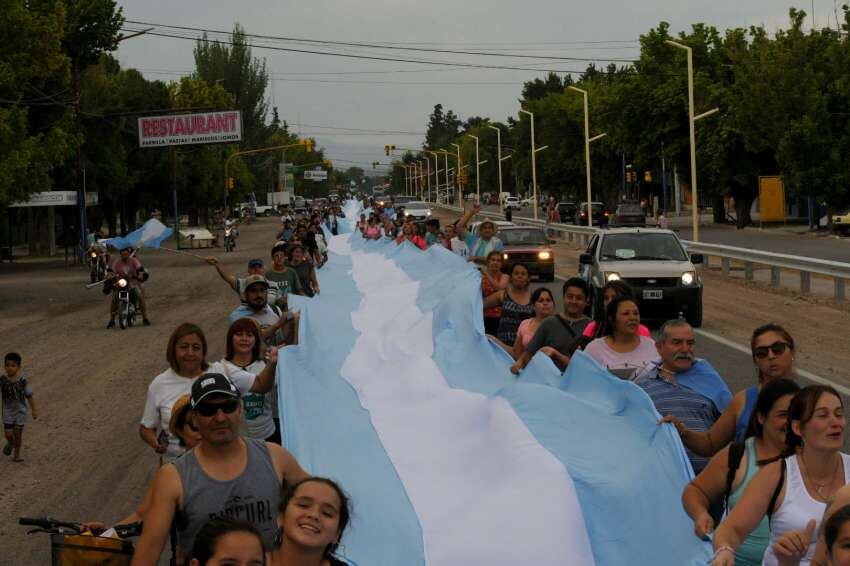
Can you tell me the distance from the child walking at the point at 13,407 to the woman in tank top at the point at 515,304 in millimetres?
4876

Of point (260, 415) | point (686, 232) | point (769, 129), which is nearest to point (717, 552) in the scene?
point (260, 415)

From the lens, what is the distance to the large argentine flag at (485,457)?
830cm

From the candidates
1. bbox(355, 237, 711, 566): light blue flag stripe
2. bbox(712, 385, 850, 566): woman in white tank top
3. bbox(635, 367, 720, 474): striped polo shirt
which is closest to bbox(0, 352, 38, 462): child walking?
bbox(355, 237, 711, 566): light blue flag stripe

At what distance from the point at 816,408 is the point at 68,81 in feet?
154

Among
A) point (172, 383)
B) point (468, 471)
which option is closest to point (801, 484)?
point (172, 383)

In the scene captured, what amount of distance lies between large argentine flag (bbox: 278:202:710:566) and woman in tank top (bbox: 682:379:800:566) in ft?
3.35

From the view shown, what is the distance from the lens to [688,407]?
859 centimetres

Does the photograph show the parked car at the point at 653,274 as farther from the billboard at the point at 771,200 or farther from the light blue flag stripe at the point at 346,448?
the billboard at the point at 771,200

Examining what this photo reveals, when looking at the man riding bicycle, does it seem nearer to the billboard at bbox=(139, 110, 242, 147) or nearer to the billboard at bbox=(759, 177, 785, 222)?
the billboard at bbox=(139, 110, 242, 147)

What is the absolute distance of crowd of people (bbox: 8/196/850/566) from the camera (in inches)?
191

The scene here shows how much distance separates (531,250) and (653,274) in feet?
46.9

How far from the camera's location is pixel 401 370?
15484 mm

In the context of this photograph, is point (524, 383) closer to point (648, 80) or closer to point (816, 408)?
point (816, 408)

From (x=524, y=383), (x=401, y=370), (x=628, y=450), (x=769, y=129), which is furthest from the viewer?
(x=769, y=129)
